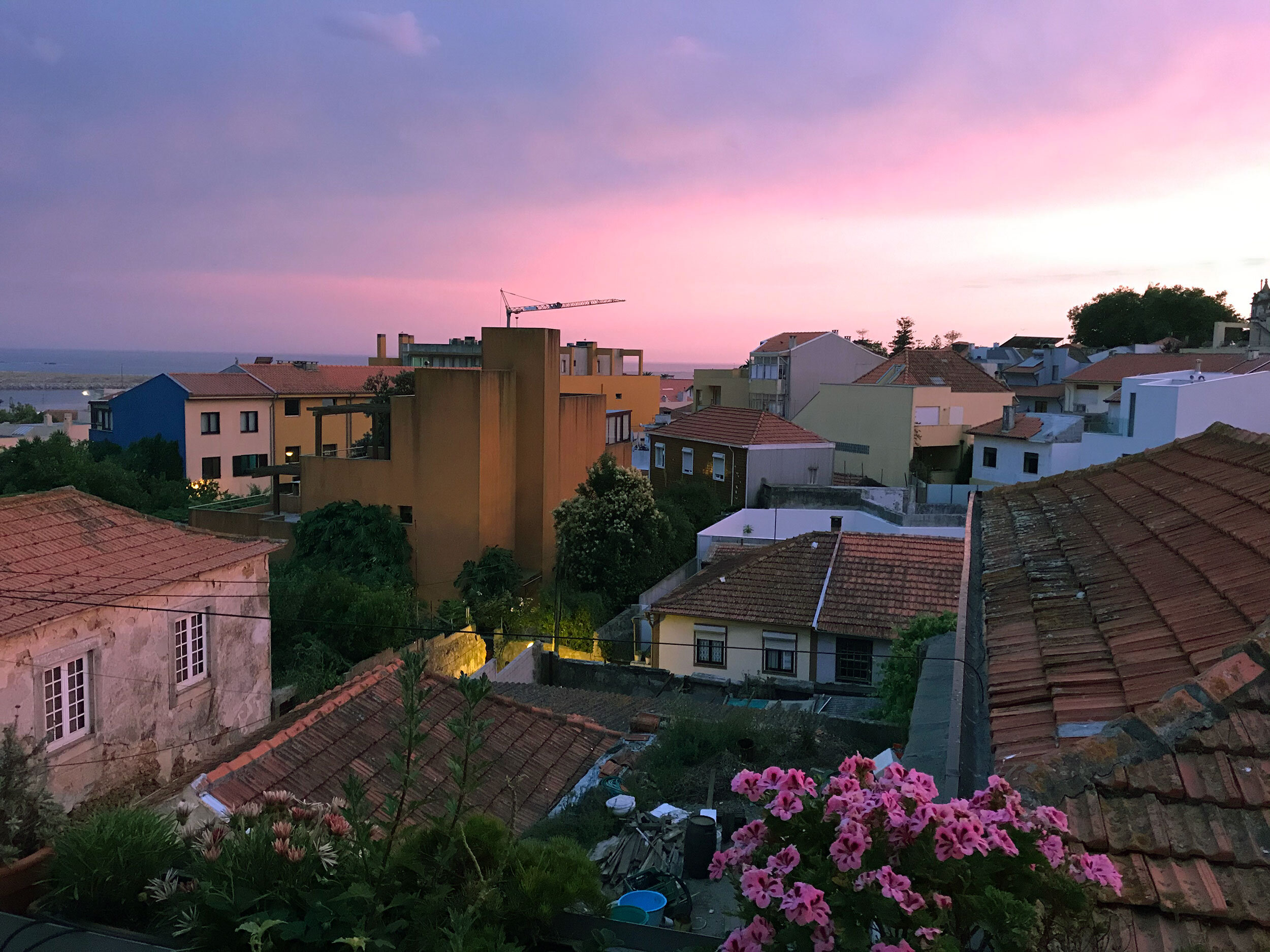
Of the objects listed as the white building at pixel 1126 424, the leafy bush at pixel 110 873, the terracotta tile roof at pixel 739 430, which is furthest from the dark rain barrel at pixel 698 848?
the terracotta tile roof at pixel 739 430

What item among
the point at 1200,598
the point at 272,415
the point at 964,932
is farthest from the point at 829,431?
the point at 964,932

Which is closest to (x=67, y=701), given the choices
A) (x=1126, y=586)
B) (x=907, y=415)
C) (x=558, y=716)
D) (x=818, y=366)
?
(x=558, y=716)

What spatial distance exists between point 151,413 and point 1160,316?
239ft

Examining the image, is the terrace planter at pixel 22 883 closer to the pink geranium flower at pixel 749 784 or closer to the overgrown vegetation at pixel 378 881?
the overgrown vegetation at pixel 378 881

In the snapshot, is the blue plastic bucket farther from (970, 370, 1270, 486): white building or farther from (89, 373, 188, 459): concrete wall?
(89, 373, 188, 459): concrete wall

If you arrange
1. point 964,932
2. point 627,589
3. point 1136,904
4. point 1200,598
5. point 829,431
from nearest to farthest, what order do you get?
point 964,932 < point 1136,904 < point 1200,598 < point 627,589 < point 829,431

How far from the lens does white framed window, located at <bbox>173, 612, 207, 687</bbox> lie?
13.7 m

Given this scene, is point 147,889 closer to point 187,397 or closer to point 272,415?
point 187,397

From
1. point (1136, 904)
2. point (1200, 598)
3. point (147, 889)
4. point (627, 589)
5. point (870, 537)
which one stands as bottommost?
point (627, 589)

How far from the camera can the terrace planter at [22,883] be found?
3.46 m

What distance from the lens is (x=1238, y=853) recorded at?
2.67m

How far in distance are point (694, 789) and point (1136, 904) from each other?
18.6 ft

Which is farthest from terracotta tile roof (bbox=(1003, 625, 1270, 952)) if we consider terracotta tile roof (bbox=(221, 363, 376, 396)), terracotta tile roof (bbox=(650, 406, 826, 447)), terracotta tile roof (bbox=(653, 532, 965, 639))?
terracotta tile roof (bbox=(221, 363, 376, 396))

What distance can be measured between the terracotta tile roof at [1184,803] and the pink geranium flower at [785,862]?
101 cm
